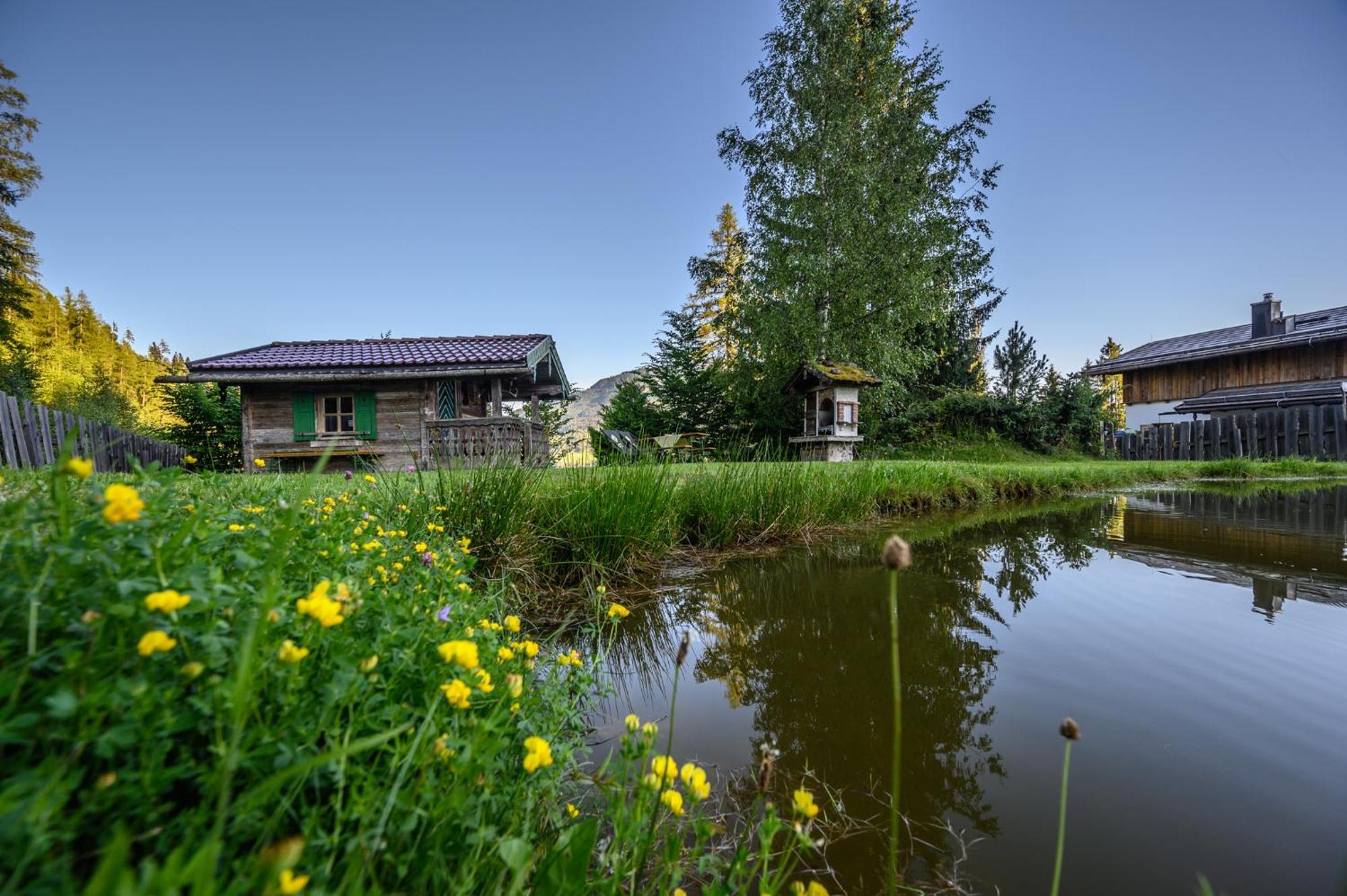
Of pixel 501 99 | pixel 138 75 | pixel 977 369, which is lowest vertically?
pixel 977 369

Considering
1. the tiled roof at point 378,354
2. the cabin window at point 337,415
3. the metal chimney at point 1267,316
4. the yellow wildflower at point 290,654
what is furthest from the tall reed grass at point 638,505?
the metal chimney at point 1267,316

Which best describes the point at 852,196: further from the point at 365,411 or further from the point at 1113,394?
the point at 1113,394

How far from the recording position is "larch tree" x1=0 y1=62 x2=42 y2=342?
2016 cm

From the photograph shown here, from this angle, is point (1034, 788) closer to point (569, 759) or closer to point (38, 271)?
point (569, 759)

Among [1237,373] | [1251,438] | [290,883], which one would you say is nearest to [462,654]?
[290,883]

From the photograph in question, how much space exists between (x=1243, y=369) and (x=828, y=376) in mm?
21289

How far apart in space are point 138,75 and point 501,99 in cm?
2235

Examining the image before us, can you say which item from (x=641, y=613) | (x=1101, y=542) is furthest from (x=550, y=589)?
(x=1101, y=542)

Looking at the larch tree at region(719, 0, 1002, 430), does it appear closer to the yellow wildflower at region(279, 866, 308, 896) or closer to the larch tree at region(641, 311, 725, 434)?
the larch tree at region(641, 311, 725, 434)

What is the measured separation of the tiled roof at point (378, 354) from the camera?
11.9 metres

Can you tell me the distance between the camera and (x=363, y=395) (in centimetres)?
1251

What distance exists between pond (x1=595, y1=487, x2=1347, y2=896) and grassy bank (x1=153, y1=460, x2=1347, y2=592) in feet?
1.98

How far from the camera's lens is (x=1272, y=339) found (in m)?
18.2

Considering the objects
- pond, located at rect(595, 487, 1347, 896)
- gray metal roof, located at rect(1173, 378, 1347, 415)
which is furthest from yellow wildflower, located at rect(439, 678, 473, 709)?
gray metal roof, located at rect(1173, 378, 1347, 415)
